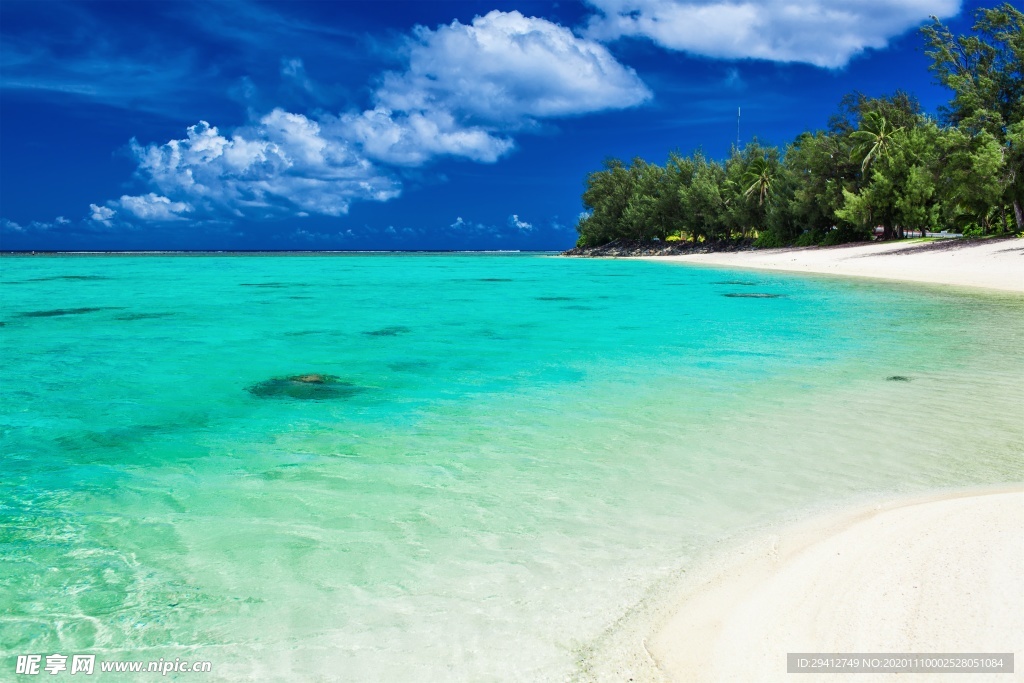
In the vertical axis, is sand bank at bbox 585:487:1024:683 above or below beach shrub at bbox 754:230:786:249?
below

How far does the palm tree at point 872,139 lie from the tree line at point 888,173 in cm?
10

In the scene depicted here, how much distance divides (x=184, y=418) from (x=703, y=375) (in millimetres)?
7501

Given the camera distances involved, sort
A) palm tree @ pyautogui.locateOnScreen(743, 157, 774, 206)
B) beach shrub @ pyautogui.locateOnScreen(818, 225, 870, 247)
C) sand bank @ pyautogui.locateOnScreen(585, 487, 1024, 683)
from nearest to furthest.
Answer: sand bank @ pyautogui.locateOnScreen(585, 487, 1024, 683) → beach shrub @ pyautogui.locateOnScreen(818, 225, 870, 247) → palm tree @ pyautogui.locateOnScreen(743, 157, 774, 206)

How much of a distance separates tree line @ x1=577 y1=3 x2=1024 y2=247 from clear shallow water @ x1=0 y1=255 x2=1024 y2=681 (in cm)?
3198

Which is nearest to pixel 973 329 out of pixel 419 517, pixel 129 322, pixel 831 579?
pixel 831 579

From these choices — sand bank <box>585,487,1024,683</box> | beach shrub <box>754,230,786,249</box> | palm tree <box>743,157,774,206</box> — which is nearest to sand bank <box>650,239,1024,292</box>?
beach shrub <box>754,230,786,249</box>

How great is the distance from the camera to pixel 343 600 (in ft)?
12.7

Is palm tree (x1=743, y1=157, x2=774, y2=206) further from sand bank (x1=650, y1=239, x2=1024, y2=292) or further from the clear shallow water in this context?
the clear shallow water

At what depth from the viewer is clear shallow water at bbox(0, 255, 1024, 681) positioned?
3641 mm

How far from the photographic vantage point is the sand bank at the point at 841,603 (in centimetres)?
320

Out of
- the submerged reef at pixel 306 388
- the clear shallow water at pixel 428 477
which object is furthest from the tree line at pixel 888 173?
the submerged reef at pixel 306 388

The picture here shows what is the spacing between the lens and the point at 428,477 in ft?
19.3

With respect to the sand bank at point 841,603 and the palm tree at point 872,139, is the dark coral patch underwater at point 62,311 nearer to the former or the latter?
the sand bank at point 841,603

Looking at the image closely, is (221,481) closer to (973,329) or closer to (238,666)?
(238,666)
